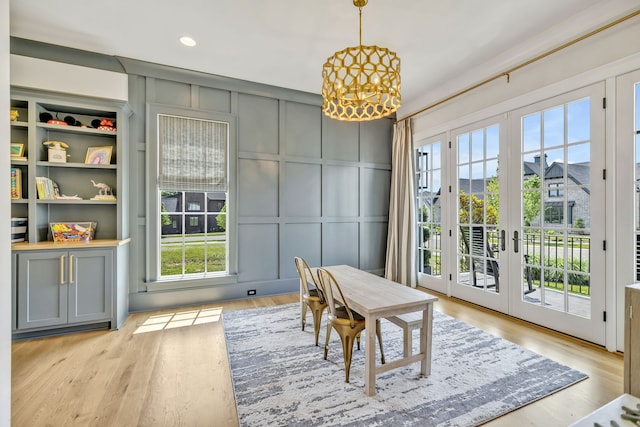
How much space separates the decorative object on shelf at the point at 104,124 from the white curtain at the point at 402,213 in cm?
393

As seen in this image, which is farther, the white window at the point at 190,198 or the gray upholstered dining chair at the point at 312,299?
the white window at the point at 190,198

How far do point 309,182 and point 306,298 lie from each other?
208 centimetres

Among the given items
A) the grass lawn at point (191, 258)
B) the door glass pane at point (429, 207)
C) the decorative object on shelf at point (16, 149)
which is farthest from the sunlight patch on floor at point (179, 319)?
the door glass pane at point (429, 207)

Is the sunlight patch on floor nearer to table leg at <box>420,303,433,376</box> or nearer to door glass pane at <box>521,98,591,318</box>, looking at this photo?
table leg at <box>420,303,433,376</box>

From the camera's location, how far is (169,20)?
269 centimetres

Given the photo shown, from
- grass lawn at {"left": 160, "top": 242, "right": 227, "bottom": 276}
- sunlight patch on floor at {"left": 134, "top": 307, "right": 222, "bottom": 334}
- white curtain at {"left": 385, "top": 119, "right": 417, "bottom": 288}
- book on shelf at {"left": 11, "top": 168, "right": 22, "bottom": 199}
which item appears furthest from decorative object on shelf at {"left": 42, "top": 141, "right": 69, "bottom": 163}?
white curtain at {"left": 385, "top": 119, "right": 417, "bottom": 288}

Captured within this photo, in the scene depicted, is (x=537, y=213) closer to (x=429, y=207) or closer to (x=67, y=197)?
(x=429, y=207)

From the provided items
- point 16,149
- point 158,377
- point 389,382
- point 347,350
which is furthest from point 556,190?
point 16,149

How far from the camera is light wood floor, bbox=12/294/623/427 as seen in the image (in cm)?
174

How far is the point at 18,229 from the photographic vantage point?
2824 mm

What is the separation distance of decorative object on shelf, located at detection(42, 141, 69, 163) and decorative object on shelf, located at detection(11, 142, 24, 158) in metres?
0.18

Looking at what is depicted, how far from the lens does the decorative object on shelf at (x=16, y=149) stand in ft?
9.21

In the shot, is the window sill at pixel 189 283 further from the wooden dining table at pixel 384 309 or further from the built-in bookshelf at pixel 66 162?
the wooden dining table at pixel 384 309

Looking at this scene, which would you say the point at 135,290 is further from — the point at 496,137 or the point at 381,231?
the point at 496,137
